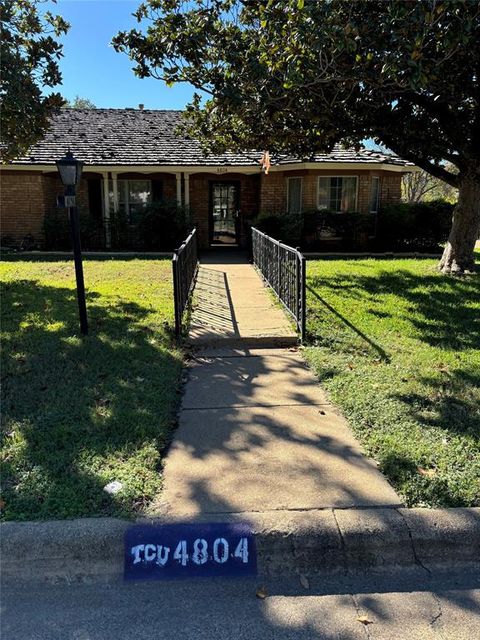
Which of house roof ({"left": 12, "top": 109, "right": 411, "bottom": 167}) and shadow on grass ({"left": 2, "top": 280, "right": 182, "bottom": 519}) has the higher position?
house roof ({"left": 12, "top": 109, "right": 411, "bottom": 167})

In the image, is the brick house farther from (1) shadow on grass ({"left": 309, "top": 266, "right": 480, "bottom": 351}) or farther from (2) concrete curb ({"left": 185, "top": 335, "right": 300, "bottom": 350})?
(2) concrete curb ({"left": 185, "top": 335, "right": 300, "bottom": 350})

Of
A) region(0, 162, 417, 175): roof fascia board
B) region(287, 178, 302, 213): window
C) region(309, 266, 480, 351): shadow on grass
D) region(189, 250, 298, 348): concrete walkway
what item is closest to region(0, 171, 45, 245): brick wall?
region(0, 162, 417, 175): roof fascia board

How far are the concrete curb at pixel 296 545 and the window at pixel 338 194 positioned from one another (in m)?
14.7

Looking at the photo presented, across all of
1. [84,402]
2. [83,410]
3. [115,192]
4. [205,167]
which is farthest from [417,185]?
[83,410]

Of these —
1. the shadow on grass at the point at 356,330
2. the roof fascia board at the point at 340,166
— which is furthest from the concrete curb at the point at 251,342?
the roof fascia board at the point at 340,166

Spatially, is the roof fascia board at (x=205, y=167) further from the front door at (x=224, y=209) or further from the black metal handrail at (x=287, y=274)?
the black metal handrail at (x=287, y=274)

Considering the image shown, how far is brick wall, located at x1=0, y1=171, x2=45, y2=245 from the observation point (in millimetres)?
16484

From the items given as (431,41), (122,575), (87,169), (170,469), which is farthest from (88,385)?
(87,169)

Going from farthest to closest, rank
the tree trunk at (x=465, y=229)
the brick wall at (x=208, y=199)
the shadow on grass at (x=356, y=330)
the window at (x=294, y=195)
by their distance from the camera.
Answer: the brick wall at (x=208, y=199), the window at (x=294, y=195), the tree trunk at (x=465, y=229), the shadow on grass at (x=356, y=330)

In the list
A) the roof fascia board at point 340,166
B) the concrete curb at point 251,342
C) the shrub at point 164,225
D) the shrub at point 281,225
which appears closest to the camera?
the concrete curb at point 251,342

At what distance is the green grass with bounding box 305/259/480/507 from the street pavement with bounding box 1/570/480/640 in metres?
0.68

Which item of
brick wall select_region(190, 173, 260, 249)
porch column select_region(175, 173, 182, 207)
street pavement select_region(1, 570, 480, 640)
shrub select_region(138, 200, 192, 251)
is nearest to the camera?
street pavement select_region(1, 570, 480, 640)

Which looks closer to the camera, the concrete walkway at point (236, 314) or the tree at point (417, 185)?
the concrete walkway at point (236, 314)

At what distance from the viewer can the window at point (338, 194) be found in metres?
16.7
